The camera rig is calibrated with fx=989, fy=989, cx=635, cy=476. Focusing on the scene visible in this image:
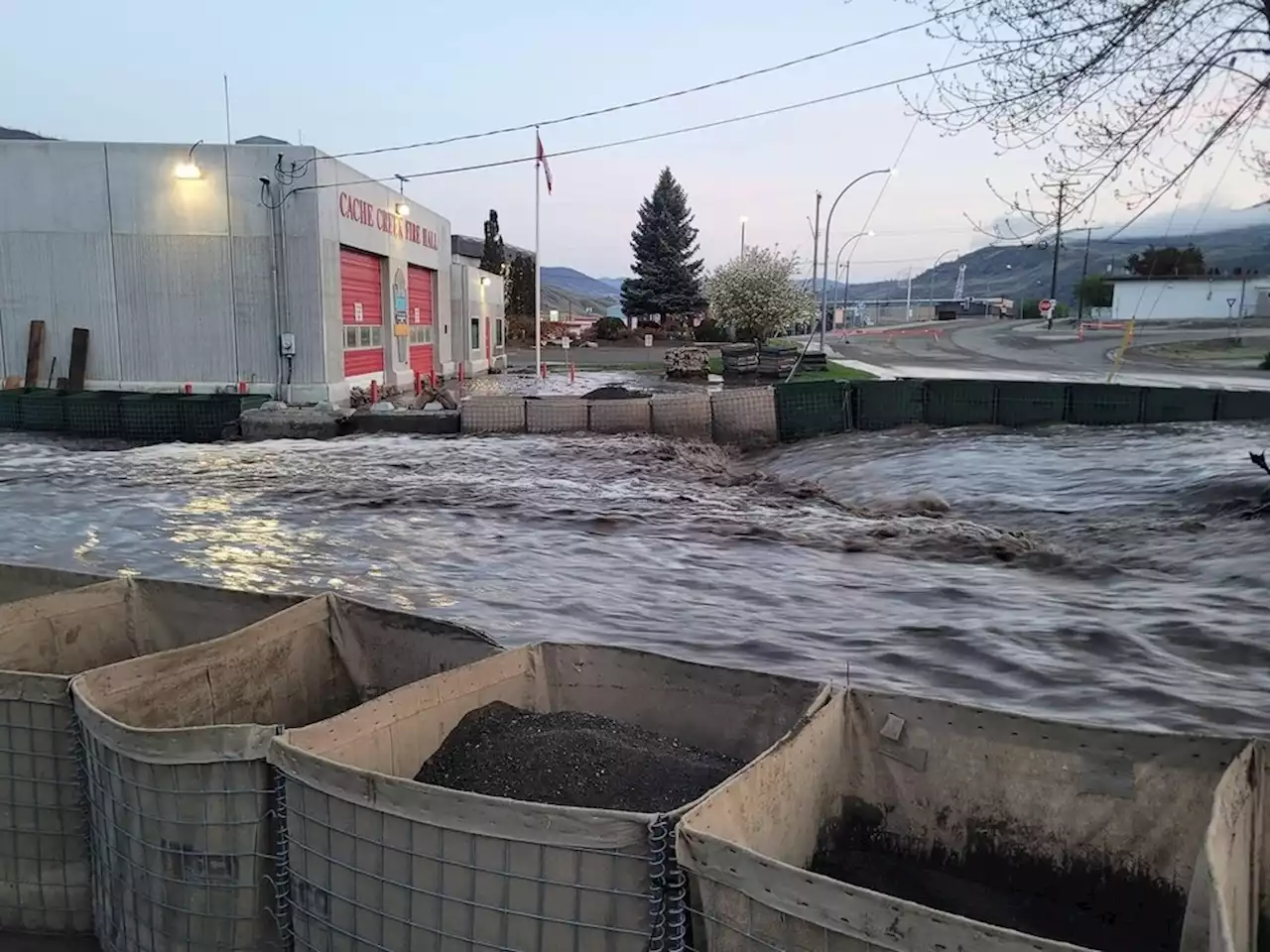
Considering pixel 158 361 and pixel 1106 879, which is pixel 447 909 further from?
pixel 158 361

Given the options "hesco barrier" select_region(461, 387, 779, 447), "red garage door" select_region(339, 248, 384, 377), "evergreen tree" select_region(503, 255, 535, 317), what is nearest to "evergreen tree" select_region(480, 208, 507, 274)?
"evergreen tree" select_region(503, 255, 535, 317)

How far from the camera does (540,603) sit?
9.09 m

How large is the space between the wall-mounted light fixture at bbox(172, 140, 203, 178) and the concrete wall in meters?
0.11

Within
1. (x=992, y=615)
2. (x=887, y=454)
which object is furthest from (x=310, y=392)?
(x=992, y=615)

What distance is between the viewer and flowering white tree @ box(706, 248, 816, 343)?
49062 millimetres

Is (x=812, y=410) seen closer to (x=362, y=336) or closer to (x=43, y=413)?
(x=362, y=336)

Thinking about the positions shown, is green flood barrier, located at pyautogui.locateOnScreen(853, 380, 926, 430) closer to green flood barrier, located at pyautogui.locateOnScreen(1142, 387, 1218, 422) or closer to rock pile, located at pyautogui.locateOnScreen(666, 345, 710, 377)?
green flood barrier, located at pyautogui.locateOnScreen(1142, 387, 1218, 422)

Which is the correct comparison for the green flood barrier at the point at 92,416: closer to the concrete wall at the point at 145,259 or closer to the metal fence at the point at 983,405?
the concrete wall at the point at 145,259

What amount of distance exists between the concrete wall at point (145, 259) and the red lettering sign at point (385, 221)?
8.73 ft

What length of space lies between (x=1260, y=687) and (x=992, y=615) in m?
2.14

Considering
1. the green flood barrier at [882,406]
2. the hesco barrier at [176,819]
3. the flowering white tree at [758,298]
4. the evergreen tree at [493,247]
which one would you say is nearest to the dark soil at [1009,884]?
the hesco barrier at [176,819]

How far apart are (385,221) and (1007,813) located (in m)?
31.0

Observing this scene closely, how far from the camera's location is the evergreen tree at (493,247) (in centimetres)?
7931

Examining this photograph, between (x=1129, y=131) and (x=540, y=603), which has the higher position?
(x=1129, y=131)
